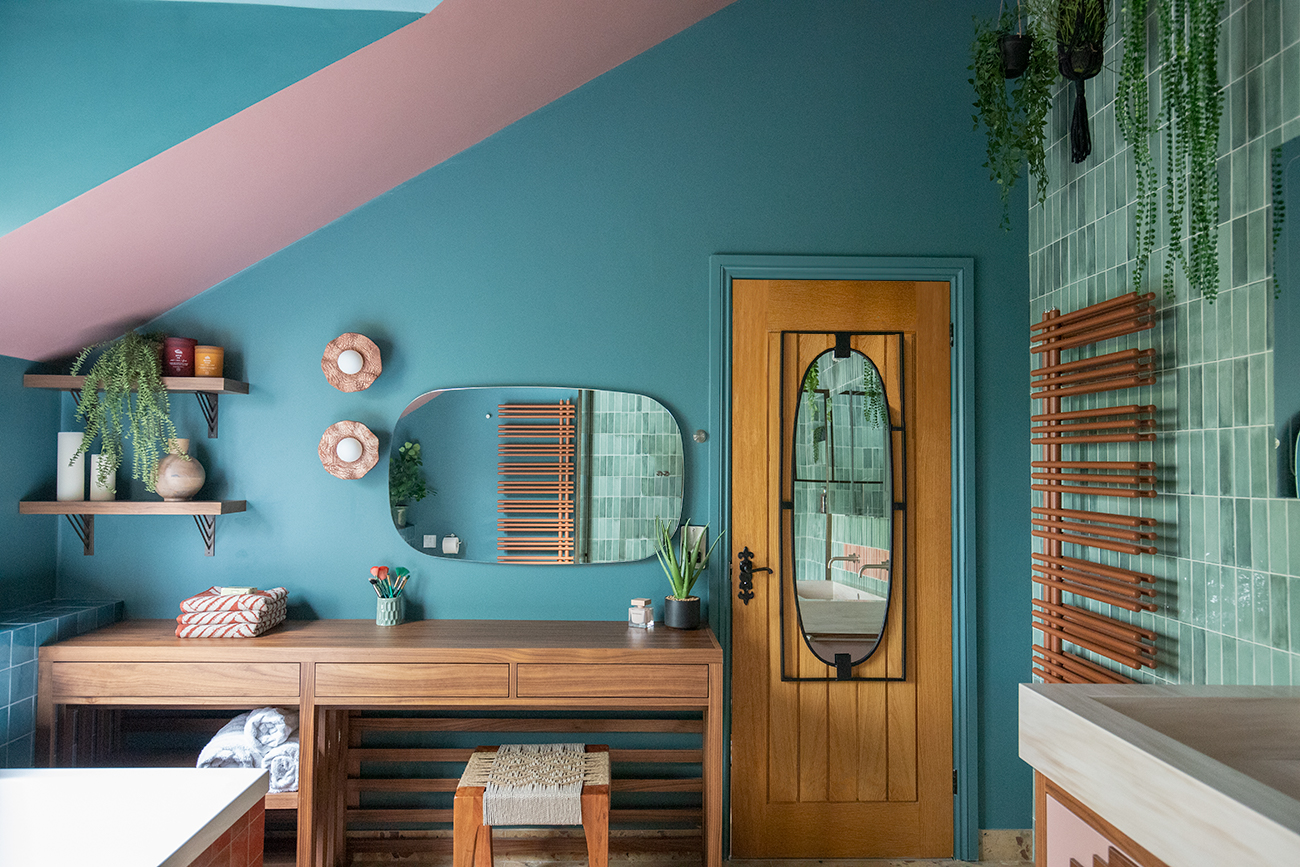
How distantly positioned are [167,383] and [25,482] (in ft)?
1.84

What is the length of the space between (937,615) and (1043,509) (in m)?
0.53

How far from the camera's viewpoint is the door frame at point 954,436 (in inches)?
109

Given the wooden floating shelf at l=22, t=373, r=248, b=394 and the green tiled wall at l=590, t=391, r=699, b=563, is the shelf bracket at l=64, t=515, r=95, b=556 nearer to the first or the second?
the wooden floating shelf at l=22, t=373, r=248, b=394

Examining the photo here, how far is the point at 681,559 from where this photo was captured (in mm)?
2713

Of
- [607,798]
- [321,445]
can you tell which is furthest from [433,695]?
[321,445]

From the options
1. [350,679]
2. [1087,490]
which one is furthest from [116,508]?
[1087,490]

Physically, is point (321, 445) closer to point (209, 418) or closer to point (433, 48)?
point (209, 418)

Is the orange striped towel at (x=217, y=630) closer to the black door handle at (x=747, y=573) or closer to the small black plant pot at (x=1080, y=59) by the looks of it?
the black door handle at (x=747, y=573)

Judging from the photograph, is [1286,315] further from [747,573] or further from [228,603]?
[228,603]

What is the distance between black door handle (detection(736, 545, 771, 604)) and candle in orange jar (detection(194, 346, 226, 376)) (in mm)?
1909

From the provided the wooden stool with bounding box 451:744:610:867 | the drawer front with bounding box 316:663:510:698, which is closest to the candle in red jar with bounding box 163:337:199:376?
the drawer front with bounding box 316:663:510:698

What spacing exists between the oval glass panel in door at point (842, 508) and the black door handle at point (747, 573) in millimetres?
153

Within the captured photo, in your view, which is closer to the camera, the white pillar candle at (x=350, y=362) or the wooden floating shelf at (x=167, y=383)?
the wooden floating shelf at (x=167, y=383)

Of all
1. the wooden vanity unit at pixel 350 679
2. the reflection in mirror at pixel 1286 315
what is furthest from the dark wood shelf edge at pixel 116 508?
the reflection in mirror at pixel 1286 315
